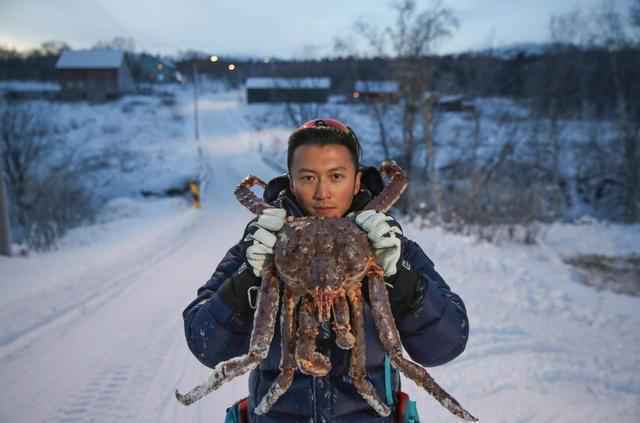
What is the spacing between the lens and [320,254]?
5.77 feet

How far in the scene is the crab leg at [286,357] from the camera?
1.88m

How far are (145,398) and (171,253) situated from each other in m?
5.31

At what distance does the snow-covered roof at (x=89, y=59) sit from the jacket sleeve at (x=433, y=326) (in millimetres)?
56034

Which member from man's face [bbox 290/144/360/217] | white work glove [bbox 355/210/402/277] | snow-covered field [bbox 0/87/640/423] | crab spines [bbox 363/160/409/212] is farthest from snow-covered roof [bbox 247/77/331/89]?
white work glove [bbox 355/210/402/277]

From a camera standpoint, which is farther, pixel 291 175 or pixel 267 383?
pixel 291 175

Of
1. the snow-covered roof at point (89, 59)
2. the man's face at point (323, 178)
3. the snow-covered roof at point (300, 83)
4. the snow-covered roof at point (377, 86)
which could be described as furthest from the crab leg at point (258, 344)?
the snow-covered roof at point (89, 59)

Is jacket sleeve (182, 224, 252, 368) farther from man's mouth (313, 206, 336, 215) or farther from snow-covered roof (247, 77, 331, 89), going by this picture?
snow-covered roof (247, 77, 331, 89)

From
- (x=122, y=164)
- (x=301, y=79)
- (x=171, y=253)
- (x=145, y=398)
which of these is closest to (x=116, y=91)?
(x=122, y=164)

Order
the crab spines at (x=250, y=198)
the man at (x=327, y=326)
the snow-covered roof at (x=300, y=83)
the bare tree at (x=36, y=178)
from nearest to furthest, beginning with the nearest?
the man at (x=327, y=326) → the crab spines at (x=250, y=198) → the bare tree at (x=36, y=178) → the snow-covered roof at (x=300, y=83)

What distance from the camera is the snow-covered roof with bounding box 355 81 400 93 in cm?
1652

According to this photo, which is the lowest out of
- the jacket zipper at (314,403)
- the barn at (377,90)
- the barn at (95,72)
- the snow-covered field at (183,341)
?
the snow-covered field at (183,341)

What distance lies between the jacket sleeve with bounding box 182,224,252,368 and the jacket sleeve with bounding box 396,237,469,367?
805 millimetres

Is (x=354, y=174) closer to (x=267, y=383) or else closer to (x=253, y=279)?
(x=253, y=279)

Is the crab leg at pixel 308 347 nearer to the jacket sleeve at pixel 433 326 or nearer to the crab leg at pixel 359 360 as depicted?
the crab leg at pixel 359 360
